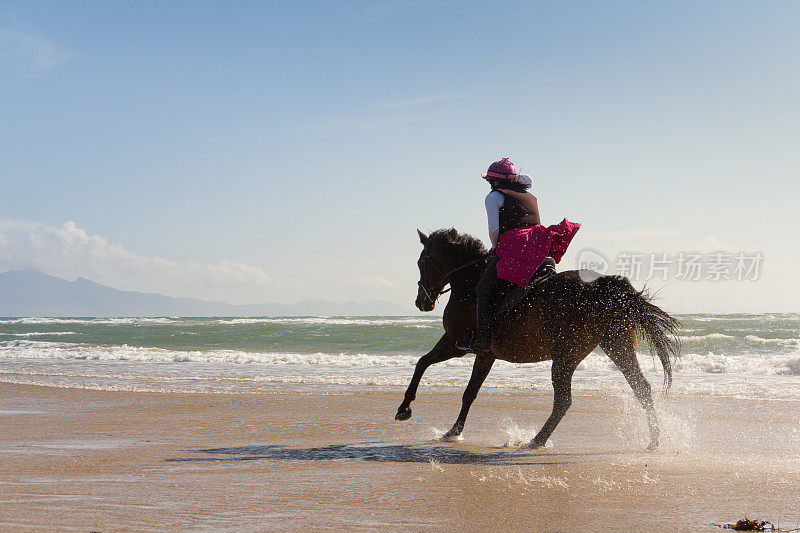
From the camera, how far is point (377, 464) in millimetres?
5582

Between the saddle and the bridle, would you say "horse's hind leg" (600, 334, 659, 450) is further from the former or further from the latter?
the bridle

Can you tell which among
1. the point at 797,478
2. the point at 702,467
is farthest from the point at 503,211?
the point at 797,478

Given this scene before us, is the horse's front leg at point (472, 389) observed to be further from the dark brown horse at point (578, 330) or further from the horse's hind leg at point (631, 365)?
the horse's hind leg at point (631, 365)

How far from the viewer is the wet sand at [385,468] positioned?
3.88 meters

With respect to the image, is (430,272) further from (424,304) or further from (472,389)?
(472,389)

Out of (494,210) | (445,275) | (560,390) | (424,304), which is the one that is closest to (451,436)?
(560,390)

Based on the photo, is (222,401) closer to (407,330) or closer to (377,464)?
(377,464)

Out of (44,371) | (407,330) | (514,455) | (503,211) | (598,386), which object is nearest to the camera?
(514,455)

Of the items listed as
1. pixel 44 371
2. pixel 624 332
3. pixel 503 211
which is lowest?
pixel 44 371

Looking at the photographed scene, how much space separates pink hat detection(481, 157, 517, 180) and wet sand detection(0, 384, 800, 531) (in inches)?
104

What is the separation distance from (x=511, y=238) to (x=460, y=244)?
91 cm

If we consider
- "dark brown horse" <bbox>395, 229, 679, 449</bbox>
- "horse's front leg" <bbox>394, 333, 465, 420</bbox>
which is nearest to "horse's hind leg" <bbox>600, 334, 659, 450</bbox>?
"dark brown horse" <bbox>395, 229, 679, 449</bbox>

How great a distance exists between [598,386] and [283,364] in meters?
9.21

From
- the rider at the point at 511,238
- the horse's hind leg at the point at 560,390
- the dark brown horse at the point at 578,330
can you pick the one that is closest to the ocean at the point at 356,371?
the dark brown horse at the point at 578,330
